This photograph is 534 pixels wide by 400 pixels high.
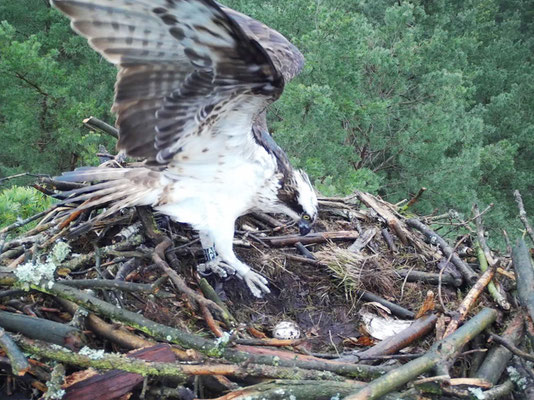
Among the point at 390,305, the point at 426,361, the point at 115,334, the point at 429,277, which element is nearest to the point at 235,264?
the point at 390,305

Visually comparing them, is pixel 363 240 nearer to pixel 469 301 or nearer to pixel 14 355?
pixel 469 301

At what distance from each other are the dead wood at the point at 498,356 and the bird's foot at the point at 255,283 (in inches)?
43.3

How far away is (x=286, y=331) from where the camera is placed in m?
2.64

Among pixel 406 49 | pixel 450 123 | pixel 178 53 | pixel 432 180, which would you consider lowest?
pixel 432 180

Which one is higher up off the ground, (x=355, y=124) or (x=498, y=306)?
(x=498, y=306)

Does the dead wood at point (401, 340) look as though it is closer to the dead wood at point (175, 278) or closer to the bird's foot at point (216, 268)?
the dead wood at point (175, 278)

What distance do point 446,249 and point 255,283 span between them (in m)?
1.14

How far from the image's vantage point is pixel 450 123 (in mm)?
8664

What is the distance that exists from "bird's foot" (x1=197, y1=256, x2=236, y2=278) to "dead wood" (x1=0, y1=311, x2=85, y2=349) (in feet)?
3.03

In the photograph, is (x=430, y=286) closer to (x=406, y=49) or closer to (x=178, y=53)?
(x=178, y=53)

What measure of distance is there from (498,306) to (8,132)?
28.5ft

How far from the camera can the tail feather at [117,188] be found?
276 cm

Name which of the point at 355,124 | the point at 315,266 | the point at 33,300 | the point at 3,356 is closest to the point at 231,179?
the point at 315,266

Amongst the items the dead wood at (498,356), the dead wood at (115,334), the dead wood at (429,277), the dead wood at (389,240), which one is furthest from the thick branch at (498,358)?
the dead wood at (115,334)
